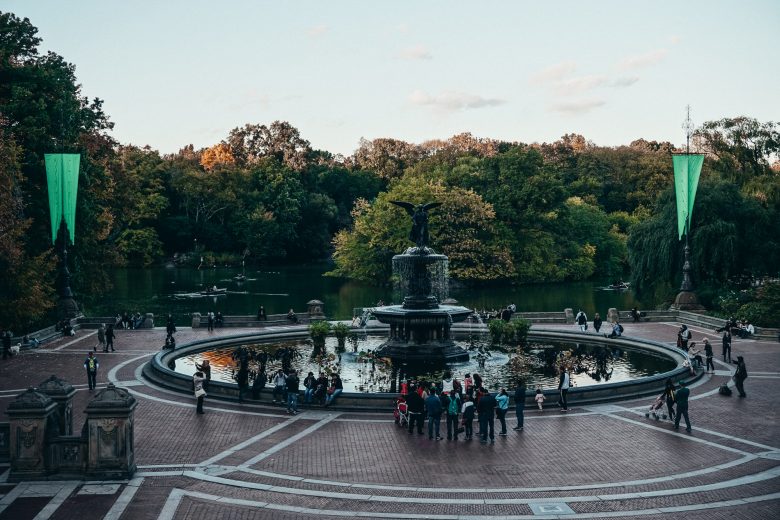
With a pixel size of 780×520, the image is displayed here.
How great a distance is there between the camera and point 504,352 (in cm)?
3559

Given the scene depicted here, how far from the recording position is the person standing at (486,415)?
68.2 ft

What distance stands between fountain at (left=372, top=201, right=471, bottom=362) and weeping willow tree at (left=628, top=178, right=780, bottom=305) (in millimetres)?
23604

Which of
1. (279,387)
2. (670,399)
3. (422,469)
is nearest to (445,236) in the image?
(279,387)

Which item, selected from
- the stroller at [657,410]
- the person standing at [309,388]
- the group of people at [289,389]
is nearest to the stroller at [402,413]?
the group of people at [289,389]

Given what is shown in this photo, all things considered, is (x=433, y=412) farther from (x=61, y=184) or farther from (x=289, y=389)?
(x=61, y=184)

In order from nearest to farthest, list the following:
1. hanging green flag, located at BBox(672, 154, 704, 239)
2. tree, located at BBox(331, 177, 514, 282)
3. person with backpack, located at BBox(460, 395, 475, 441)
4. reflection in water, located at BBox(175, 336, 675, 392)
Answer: person with backpack, located at BBox(460, 395, 475, 441)
reflection in water, located at BBox(175, 336, 675, 392)
hanging green flag, located at BBox(672, 154, 704, 239)
tree, located at BBox(331, 177, 514, 282)

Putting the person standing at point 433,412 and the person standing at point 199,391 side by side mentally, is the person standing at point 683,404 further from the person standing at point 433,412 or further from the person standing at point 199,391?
the person standing at point 199,391

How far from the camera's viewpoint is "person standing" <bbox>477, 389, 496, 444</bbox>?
818 inches

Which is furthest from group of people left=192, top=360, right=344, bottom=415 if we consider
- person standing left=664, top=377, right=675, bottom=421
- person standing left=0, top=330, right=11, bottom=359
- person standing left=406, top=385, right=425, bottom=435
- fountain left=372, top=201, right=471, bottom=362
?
person standing left=0, top=330, right=11, bottom=359

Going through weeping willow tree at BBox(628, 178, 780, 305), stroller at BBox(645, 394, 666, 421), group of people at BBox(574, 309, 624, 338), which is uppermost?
weeping willow tree at BBox(628, 178, 780, 305)

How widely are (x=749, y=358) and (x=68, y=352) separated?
95.9 feet

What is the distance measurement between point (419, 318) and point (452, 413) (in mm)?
12663

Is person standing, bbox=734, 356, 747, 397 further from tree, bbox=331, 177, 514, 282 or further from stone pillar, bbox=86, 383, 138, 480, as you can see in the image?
tree, bbox=331, 177, 514, 282

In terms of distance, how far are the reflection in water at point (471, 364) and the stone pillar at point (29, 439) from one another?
35.8ft
